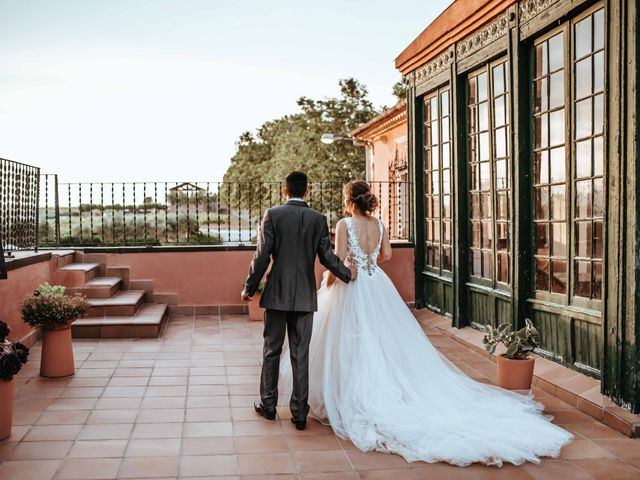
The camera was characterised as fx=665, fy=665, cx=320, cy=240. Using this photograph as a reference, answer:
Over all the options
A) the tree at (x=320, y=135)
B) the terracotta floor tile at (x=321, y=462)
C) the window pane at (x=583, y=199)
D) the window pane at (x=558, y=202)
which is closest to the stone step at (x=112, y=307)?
the terracotta floor tile at (x=321, y=462)

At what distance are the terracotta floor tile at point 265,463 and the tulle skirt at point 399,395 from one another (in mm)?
497

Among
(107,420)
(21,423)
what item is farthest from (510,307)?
(21,423)

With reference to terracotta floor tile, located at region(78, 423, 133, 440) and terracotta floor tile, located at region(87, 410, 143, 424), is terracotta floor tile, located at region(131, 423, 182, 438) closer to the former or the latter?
terracotta floor tile, located at region(78, 423, 133, 440)

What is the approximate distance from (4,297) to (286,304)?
12.0 feet

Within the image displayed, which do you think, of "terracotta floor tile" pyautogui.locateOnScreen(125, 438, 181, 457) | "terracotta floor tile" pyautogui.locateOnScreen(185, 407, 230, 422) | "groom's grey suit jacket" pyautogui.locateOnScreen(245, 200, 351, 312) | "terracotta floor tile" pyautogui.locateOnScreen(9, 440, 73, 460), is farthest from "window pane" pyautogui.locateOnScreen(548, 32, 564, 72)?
"terracotta floor tile" pyautogui.locateOnScreen(9, 440, 73, 460)

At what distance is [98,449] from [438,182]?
5.69m

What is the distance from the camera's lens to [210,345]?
7484 millimetres

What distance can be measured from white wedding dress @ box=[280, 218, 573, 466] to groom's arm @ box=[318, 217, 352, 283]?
28 cm

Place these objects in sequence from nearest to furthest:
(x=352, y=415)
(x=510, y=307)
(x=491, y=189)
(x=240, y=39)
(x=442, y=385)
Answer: (x=352, y=415) → (x=442, y=385) → (x=510, y=307) → (x=491, y=189) → (x=240, y=39)

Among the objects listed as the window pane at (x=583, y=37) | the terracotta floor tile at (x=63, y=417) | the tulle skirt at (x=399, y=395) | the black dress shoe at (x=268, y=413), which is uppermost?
the window pane at (x=583, y=37)

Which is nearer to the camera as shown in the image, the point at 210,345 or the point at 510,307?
the point at 510,307

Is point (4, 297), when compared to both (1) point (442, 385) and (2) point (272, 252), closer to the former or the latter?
(2) point (272, 252)

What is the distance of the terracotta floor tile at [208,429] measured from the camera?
4.45m

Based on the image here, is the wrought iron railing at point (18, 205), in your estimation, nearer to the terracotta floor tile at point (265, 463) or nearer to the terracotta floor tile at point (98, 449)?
the terracotta floor tile at point (98, 449)
